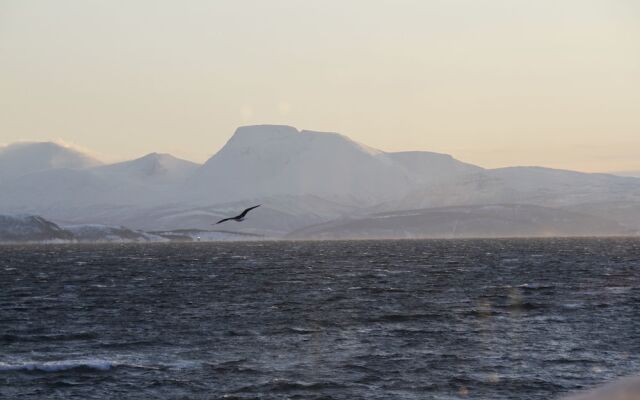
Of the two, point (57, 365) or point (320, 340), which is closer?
point (57, 365)

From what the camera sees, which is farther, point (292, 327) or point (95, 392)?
point (292, 327)

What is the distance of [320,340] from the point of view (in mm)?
56562

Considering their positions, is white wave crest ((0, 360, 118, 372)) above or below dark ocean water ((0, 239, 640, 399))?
below

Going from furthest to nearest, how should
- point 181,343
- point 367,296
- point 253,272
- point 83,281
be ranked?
point 253,272 < point 83,281 < point 367,296 < point 181,343

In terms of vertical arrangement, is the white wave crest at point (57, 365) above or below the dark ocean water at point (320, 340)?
below

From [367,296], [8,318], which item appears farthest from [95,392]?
[367,296]

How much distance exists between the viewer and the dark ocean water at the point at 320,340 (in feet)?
138

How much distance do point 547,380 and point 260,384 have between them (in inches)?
536

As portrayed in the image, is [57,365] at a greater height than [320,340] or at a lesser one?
lesser

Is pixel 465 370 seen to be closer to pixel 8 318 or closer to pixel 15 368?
pixel 15 368

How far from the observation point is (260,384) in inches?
1670

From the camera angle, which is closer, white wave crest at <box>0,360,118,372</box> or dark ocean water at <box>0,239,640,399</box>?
dark ocean water at <box>0,239,640,399</box>

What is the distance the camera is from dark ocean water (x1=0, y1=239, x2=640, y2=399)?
42.2m

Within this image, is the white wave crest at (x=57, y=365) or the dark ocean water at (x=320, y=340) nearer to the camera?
the dark ocean water at (x=320, y=340)
